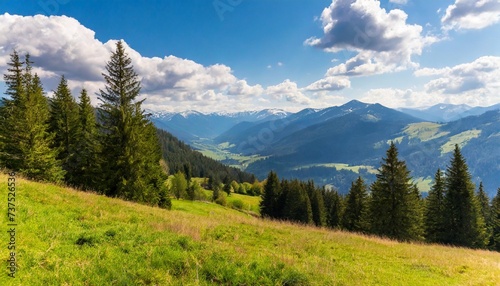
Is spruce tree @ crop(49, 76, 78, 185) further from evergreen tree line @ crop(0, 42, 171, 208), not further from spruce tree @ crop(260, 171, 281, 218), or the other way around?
spruce tree @ crop(260, 171, 281, 218)

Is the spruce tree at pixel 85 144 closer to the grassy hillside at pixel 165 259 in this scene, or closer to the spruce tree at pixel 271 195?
the grassy hillside at pixel 165 259

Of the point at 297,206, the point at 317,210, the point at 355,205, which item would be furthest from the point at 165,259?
the point at 317,210

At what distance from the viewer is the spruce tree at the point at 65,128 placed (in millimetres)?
37219

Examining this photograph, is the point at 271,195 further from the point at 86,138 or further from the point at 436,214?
the point at 86,138

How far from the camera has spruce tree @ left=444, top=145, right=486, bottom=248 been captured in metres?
45.6

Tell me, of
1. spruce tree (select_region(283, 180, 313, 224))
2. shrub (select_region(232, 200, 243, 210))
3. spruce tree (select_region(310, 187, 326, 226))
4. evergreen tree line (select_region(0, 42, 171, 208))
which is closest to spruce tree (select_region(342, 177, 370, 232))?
spruce tree (select_region(283, 180, 313, 224))

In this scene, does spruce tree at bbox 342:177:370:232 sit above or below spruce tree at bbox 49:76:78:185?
below

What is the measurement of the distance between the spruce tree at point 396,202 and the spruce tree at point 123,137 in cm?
3372

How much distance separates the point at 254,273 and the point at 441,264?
945 centimetres

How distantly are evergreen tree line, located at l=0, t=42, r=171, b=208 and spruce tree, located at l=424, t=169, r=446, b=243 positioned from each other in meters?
47.3

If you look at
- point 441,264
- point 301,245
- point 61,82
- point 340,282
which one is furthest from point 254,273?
point 61,82

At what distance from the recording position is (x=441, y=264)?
12.2m

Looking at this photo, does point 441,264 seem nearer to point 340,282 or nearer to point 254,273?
point 340,282

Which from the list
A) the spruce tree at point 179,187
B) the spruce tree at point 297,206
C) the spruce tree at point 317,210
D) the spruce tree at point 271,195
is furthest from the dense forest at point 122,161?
the spruce tree at point 179,187
